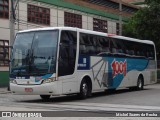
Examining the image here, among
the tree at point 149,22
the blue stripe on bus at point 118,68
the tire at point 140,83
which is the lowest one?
the tire at point 140,83

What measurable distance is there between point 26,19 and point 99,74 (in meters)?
17.4

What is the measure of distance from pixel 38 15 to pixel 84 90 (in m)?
20.1

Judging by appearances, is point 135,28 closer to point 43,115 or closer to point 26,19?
point 26,19

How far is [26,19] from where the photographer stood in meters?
36.2

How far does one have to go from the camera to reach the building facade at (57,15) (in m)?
34.1

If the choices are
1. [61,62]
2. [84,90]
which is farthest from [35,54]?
[84,90]

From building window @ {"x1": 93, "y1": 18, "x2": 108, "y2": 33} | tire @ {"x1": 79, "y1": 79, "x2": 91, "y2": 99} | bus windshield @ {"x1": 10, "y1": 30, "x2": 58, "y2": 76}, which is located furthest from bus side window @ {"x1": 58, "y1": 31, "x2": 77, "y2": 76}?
building window @ {"x1": 93, "y1": 18, "x2": 108, "y2": 33}

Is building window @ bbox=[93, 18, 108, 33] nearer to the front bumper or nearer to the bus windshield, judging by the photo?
the bus windshield

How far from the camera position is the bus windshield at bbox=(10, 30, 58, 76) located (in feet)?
55.9

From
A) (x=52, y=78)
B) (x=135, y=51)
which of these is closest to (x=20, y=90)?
(x=52, y=78)

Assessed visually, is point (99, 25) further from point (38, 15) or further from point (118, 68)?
point (118, 68)

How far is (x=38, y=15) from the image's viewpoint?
124 feet

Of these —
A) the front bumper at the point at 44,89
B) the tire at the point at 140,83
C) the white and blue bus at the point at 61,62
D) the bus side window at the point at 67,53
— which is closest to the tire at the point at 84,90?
the white and blue bus at the point at 61,62

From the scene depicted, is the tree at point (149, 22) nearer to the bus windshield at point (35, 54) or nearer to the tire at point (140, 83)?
the tire at point (140, 83)
